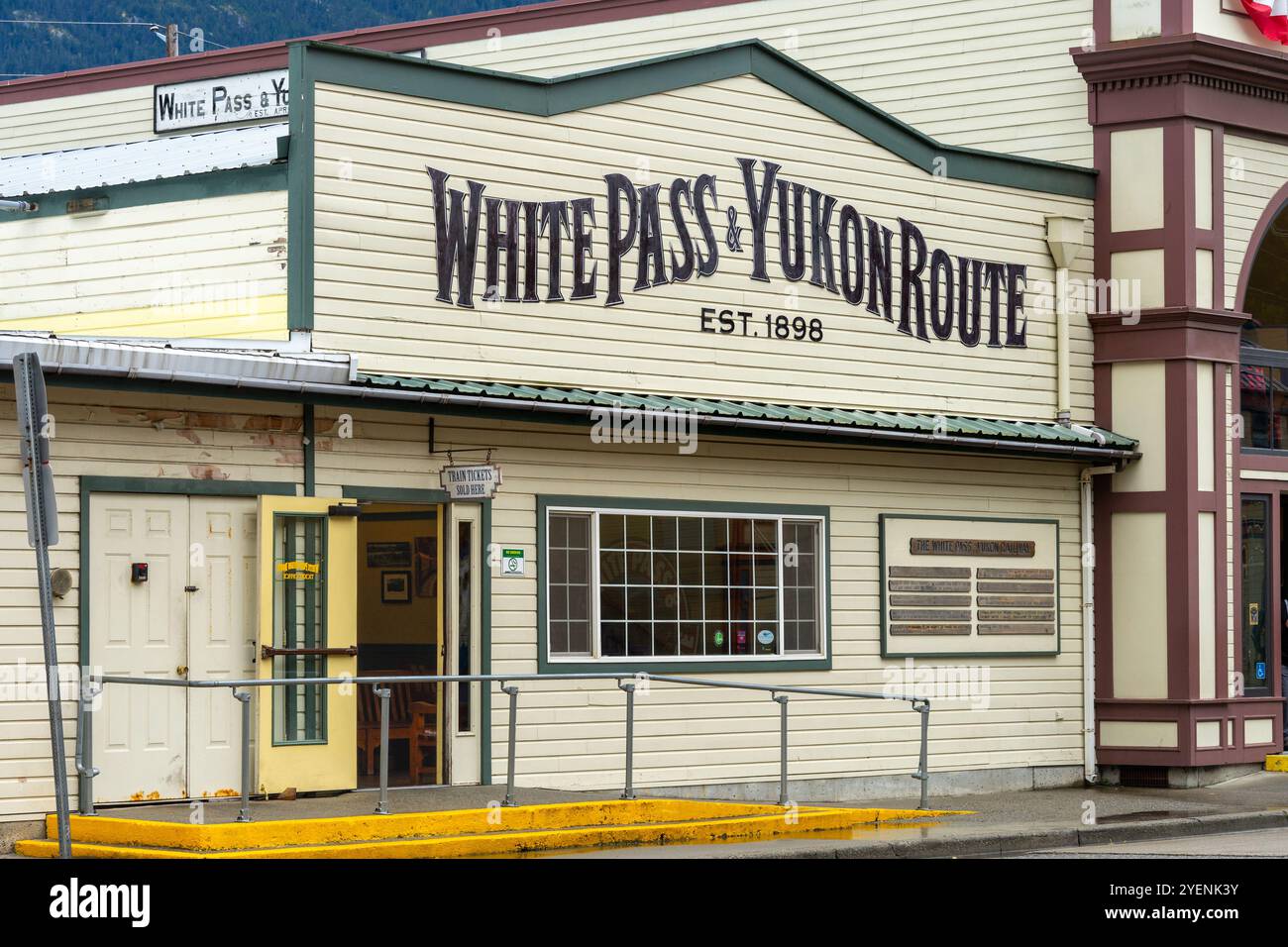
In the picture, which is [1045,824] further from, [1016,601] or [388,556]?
[388,556]

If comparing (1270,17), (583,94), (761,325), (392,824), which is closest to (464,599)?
(392,824)

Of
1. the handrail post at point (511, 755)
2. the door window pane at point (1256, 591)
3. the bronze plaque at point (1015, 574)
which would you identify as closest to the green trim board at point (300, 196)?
the handrail post at point (511, 755)

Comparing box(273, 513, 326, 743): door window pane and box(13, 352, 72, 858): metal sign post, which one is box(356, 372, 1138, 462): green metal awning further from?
box(13, 352, 72, 858): metal sign post

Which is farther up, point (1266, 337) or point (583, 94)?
point (583, 94)

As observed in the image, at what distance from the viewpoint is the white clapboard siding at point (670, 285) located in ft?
49.0

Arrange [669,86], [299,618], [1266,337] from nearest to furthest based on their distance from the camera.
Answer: [299,618] → [669,86] → [1266,337]

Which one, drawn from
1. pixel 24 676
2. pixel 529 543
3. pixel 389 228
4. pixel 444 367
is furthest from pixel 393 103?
pixel 24 676

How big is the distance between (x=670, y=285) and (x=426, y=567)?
3.26m

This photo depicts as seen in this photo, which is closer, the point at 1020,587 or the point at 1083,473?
the point at 1020,587

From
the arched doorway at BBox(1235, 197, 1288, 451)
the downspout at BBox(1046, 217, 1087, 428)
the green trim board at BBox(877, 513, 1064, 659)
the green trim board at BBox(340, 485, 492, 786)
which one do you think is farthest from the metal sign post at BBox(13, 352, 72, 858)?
the arched doorway at BBox(1235, 197, 1288, 451)

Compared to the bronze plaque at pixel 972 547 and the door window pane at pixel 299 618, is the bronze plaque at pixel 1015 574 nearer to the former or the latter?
the bronze plaque at pixel 972 547

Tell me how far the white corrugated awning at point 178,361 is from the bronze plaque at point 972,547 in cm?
643

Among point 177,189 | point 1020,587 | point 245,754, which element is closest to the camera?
point 245,754

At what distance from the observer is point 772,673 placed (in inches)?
677
